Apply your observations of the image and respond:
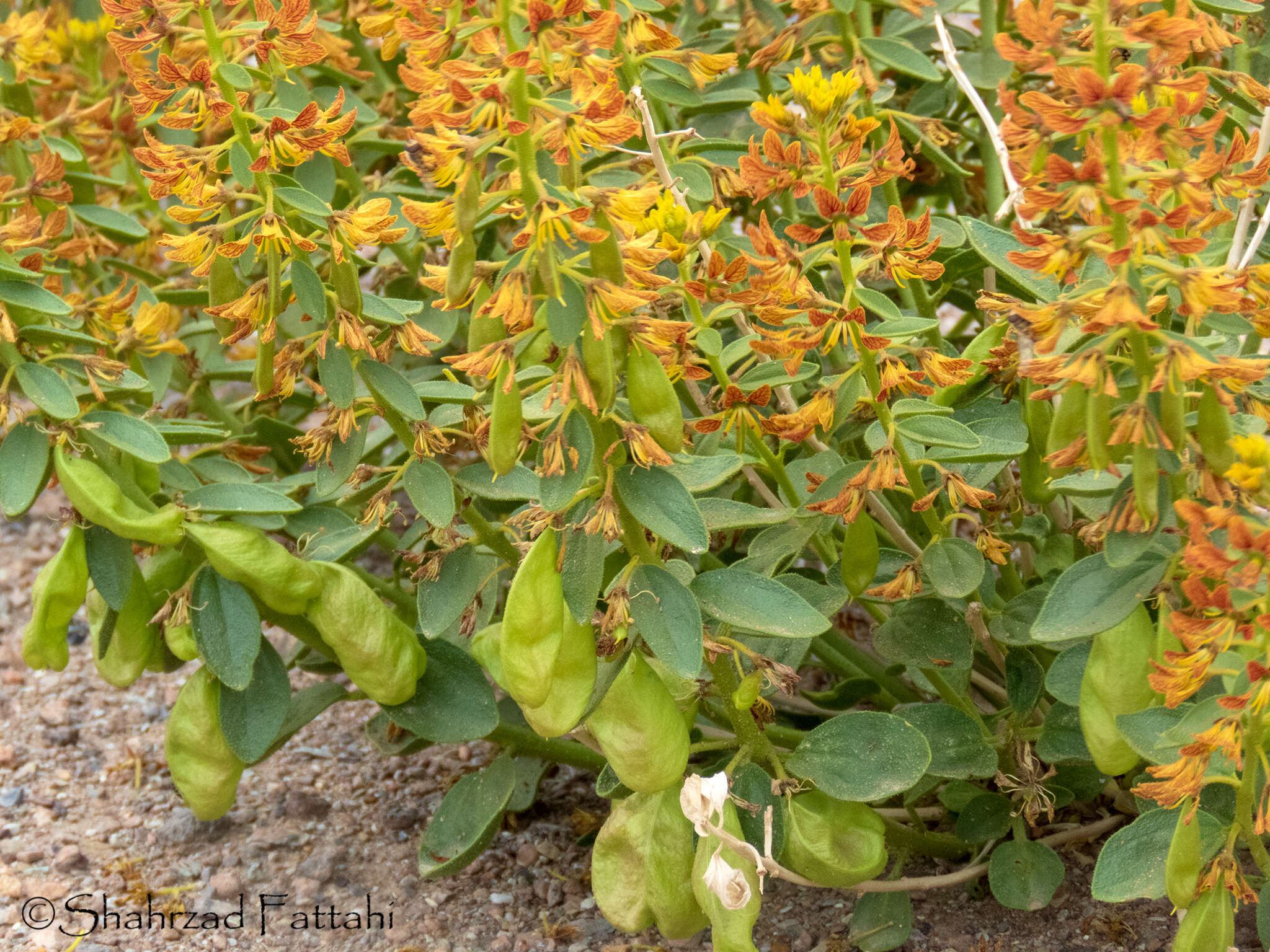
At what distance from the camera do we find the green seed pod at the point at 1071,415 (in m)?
0.95

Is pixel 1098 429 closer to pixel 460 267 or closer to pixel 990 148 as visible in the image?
pixel 460 267

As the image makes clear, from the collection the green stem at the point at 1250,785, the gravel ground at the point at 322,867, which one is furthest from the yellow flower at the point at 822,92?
the gravel ground at the point at 322,867

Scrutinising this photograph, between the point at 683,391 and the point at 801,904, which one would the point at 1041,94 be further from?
the point at 801,904

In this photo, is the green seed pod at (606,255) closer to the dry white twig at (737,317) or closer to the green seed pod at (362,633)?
the dry white twig at (737,317)

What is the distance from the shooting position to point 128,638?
4.45ft

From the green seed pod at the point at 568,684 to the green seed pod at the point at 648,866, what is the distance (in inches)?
8.4

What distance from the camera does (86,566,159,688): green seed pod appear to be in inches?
52.7

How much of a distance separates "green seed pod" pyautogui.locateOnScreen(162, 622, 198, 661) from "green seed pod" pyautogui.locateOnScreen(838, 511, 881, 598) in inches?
27.9

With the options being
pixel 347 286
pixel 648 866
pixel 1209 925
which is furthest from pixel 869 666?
pixel 347 286

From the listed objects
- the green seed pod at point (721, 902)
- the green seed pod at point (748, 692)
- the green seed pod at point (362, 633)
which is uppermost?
the green seed pod at point (748, 692)

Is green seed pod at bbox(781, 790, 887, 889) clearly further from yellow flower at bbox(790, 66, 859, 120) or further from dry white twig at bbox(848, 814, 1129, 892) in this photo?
yellow flower at bbox(790, 66, 859, 120)

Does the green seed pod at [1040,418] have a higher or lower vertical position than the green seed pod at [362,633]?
higher

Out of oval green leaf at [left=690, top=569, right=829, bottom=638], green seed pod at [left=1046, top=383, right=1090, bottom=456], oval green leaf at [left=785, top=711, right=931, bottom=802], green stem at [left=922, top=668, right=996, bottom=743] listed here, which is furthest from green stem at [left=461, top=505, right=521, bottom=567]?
green seed pod at [left=1046, top=383, right=1090, bottom=456]

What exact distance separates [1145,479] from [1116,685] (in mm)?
201
